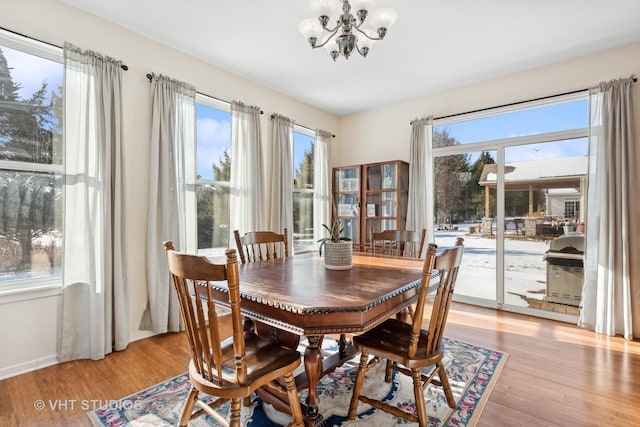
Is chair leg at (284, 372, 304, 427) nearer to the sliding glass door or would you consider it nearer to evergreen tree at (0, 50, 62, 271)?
evergreen tree at (0, 50, 62, 271)

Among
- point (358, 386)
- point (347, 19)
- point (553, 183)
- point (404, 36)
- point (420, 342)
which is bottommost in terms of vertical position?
point (358, 386)

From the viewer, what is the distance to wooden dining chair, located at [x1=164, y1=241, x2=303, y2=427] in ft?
3.89

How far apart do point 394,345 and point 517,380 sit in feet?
3.90

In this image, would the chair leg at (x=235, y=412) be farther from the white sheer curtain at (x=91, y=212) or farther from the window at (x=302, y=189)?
the window at (x=302, y=189)

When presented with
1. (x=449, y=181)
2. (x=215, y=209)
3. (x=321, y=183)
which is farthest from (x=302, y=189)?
(x=449, y=181)

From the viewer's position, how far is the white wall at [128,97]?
2.20 metres

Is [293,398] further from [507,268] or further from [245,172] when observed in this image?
[507,268]

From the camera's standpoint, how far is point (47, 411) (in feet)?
5.91

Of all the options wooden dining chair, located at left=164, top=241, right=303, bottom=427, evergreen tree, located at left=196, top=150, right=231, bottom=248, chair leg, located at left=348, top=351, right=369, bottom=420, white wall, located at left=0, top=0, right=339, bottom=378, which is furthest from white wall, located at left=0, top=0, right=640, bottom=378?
chair leg, located at left=348, top=351, right=369, bottom=420

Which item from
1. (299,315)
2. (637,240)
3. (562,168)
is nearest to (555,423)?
(299,315)

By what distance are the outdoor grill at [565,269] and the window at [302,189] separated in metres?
2.99

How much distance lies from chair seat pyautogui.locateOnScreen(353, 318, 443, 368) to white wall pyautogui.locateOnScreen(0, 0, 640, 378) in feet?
7.08

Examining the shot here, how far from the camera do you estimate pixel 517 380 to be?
85.2 inches

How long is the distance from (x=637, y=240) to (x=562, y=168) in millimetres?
949
